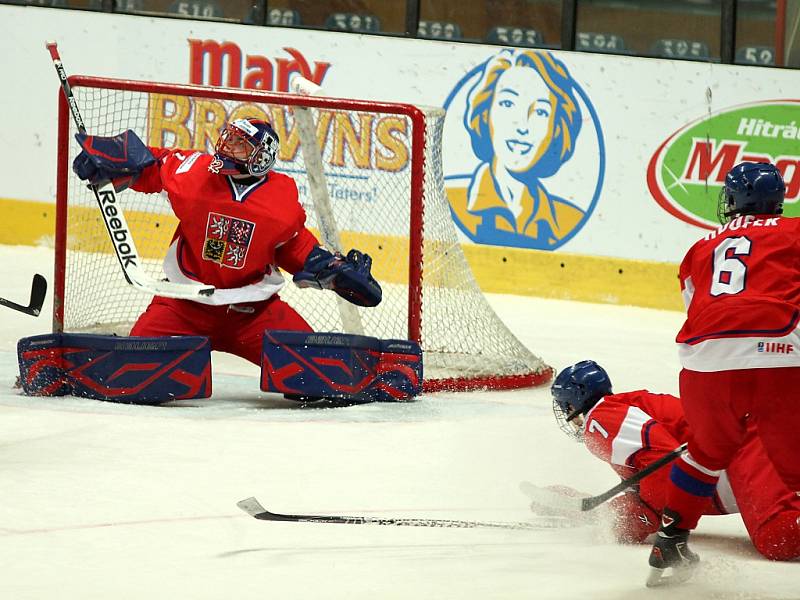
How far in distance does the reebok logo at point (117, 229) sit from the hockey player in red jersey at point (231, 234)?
9 centimetres

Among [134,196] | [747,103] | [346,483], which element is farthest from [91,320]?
[747,103]

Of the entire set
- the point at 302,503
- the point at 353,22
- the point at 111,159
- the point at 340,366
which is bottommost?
the point at 302,503

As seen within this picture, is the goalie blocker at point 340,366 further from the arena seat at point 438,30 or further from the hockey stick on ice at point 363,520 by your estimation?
the arena seat at point 438,30

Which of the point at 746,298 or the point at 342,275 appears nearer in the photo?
the point at 746,298

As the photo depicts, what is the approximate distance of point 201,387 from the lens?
4.87 m

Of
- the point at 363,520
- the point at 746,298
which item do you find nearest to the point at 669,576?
the point at 746,298

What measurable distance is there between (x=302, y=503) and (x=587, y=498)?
734 mm

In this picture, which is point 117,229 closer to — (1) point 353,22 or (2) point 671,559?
(2) point 671,559

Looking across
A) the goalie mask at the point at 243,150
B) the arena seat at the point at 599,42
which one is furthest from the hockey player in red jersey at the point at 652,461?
the arena seat at the point at 599,42

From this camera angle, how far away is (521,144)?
25.4 ft

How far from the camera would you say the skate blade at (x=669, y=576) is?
300 centimetres

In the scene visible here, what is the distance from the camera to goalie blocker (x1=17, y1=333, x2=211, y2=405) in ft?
15.8

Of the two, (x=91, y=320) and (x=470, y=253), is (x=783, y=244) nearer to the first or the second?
(x=91, y=320)

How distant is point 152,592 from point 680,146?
5381 mm
